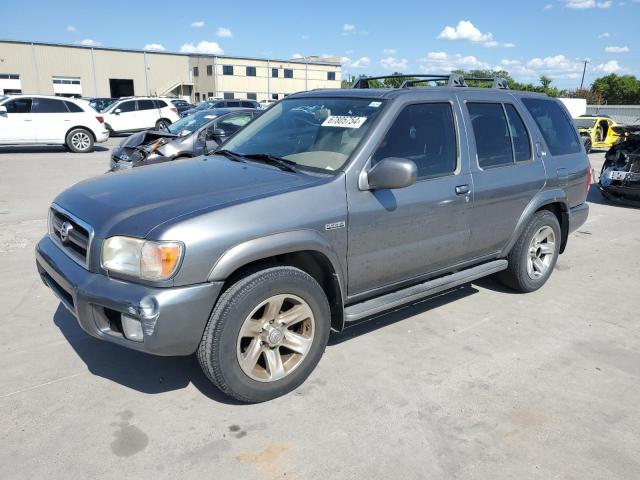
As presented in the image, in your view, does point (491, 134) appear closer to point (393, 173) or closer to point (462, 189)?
point (462, 189)

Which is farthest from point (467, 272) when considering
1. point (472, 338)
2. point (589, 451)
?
point (589, 451)

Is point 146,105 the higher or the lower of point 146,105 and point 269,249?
the higher

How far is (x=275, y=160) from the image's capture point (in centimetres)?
358

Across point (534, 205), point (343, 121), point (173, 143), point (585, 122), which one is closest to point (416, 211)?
point (343, 121)

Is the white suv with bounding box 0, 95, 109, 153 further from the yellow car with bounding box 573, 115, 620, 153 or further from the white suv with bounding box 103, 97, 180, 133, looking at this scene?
the yellow car with bounding box 573, 115, 620, 153

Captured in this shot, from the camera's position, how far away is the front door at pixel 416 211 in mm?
3342

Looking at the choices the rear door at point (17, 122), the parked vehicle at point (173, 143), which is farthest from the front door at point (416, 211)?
the rear door at point (17, 122)

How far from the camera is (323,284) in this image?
133 inches

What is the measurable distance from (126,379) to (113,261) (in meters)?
0.98

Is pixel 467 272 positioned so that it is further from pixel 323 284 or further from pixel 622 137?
pixel 622 137

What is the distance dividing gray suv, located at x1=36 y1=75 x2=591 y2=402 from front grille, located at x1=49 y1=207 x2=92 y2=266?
0.04 feet

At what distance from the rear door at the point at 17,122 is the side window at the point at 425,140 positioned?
15105 mm

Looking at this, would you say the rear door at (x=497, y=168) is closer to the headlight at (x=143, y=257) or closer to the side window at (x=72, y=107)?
the headlight at (x=143, y=257)

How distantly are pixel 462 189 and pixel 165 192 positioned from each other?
2168 mm
